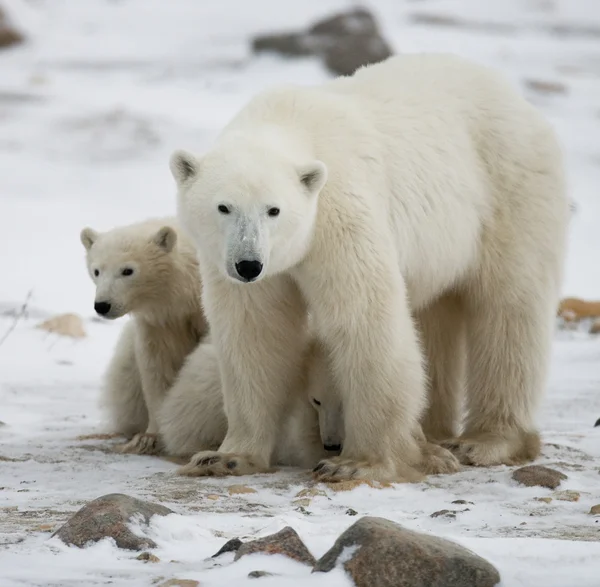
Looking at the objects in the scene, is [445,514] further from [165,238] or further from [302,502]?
[165,238]

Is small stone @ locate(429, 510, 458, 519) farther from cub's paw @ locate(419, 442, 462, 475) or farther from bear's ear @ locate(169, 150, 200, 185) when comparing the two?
bear's ear @ locate(169, 150, 200, 185)

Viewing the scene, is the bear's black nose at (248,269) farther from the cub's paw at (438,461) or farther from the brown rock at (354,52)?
the brown rock at (354,52)

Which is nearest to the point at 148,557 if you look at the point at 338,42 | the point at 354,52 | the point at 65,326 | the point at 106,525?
the point at 106,525

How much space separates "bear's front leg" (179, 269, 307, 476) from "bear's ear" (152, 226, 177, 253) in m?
0.89

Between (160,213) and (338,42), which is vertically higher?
(338,42)

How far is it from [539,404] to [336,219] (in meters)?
1.54

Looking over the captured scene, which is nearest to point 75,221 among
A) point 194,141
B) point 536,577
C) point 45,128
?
point 194,141

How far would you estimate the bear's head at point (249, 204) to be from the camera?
12.9 ft

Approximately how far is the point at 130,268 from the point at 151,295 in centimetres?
16

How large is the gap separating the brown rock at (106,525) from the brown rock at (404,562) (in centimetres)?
54

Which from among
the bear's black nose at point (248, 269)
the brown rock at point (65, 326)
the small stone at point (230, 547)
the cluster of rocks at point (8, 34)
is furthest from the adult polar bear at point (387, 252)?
the cluster of rocks at point (8, 34)

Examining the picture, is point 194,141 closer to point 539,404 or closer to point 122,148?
point 122,148

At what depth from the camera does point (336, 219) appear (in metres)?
4.26

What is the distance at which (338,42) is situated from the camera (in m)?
16.1
